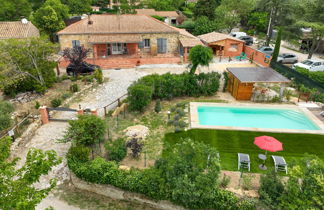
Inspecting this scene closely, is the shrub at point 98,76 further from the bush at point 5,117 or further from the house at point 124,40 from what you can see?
the bush at point 5,117

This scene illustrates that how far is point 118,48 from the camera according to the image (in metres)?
33.5

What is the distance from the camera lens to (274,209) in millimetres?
10305

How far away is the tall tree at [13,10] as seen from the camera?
4294 cm

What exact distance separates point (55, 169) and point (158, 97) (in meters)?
10.7

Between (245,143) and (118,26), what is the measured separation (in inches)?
972

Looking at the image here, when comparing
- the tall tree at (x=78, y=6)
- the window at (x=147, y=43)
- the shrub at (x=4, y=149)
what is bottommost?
the shrub at (x=4, y=149)

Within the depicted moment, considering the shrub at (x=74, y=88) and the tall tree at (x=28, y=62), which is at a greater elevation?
the tall tree at (x=28, y=62)

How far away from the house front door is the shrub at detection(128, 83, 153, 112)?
16.0 metres

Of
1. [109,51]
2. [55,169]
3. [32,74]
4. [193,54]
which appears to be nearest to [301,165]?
[55,169]

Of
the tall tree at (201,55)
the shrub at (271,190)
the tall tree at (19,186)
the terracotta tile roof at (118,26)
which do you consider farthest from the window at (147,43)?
the tall tree at (19,186)

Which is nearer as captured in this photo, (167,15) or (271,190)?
(271,190)

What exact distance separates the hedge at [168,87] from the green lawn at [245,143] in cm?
398

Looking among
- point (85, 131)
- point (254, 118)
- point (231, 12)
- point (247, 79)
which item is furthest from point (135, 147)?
point (231, 12)

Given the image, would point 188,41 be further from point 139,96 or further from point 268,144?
point 268,144
